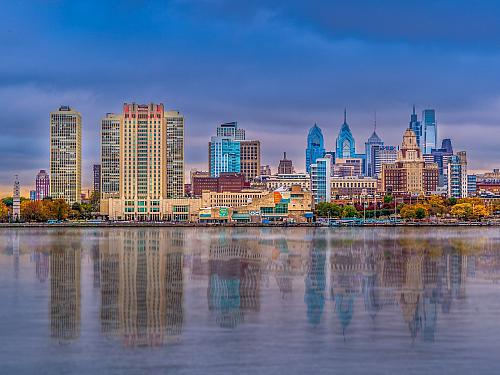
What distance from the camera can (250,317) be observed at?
35.7m

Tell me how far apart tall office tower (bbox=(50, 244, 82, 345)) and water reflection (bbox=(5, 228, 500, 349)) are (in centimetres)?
5

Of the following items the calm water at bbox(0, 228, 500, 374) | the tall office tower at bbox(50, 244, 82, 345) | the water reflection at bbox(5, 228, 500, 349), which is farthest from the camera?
the water reflection at bbox(5, 228, 500, 349)

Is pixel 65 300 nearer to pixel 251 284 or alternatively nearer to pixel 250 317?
pixel 250 317

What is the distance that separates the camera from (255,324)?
33.8 m

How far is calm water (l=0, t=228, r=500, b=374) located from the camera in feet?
88.4

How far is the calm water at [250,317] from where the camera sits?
26953 millimetres

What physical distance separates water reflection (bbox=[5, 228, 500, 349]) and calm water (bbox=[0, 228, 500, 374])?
124 millimetres

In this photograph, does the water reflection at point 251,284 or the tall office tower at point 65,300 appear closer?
the tall office tower at point 65,300

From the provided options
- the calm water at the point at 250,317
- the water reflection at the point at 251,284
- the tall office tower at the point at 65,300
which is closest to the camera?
the calm water at the point at 250,317

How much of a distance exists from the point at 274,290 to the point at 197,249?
38872 mm

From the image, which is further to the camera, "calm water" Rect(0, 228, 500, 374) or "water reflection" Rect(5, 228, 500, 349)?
"water reflection" Rect(5, 228, 500, 349)

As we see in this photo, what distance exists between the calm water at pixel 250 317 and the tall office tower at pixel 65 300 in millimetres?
107

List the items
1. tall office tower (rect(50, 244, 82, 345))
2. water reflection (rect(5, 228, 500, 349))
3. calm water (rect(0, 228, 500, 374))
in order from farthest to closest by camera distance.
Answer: water reflection (rect(5, 228, 500, 349)) → tall office tower (rect(50, 244, 82, 345)) → calm water (rect(0, 228, 500, 374))

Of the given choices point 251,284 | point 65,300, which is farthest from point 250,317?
point 65,300
